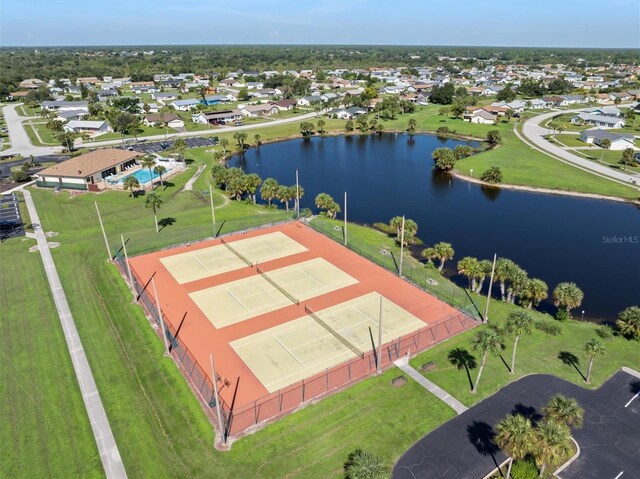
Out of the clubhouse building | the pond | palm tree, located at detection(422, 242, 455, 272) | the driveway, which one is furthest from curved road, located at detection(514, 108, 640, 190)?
the driveway

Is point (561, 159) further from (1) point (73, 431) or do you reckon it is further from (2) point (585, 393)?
(1) point (73, 431)

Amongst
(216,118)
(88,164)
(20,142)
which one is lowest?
(20,142)

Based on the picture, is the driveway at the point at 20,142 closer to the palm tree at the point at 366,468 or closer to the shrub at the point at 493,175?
the shrub at the point at 493,175

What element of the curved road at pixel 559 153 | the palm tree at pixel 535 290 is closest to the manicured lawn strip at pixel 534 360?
the palm tree at pixel 535 290

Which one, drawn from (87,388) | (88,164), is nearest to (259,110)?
(88,164)

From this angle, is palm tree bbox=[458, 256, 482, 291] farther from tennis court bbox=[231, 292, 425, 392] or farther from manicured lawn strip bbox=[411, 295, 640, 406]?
tennis court bbox=[231, 292, 425, 392]

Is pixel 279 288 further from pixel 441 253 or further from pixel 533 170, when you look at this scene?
pixel 533 170
